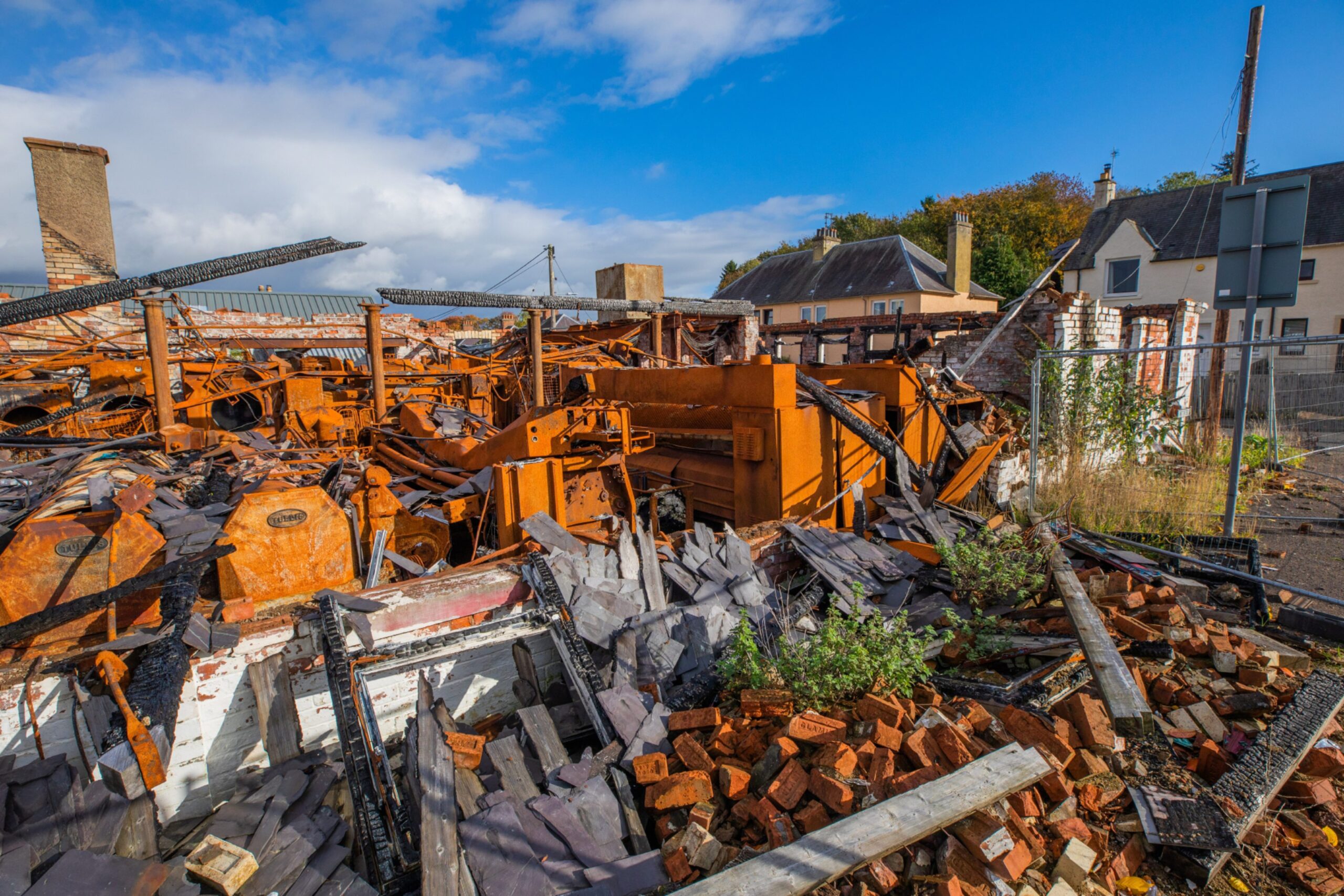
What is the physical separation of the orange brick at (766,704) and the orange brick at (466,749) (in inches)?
49.7

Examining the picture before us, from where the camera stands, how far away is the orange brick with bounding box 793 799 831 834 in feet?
7.75

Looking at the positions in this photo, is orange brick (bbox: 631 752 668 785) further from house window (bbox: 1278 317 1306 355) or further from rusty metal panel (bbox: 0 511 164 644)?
house window (bbox: 1278 317 1306 355)

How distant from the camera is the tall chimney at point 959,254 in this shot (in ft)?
84.3

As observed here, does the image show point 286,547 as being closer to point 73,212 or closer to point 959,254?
point 73,212

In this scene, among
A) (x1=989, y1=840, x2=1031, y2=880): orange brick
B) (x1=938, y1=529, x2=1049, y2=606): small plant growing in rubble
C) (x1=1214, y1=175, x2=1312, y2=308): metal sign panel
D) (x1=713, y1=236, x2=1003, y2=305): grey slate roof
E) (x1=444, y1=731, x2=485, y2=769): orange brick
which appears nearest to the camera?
(x1=989, y1=840, x2=1031, y2=880): orange brick

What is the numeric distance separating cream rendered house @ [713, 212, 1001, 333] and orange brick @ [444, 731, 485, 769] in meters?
21.9

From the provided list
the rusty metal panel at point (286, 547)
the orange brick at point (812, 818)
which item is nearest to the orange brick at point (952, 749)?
the orange brick at point (812, 818)

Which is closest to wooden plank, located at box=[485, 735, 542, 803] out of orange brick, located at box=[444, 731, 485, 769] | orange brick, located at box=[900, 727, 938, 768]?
orange brick, located at box=[444, 731, 485, 769]

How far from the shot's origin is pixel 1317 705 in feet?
9.95

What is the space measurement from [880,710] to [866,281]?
28.0 metres

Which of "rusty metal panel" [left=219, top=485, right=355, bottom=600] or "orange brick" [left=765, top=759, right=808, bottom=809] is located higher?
"rusty metal panel" [left=219, top=485, right=355, bottom=600]

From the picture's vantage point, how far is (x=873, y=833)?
86.6 inches

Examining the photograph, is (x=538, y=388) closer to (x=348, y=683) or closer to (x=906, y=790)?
(x=348, y=683)

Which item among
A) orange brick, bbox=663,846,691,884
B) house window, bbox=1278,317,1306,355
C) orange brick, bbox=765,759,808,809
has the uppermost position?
house window, bbox=1278,317,1306,355
